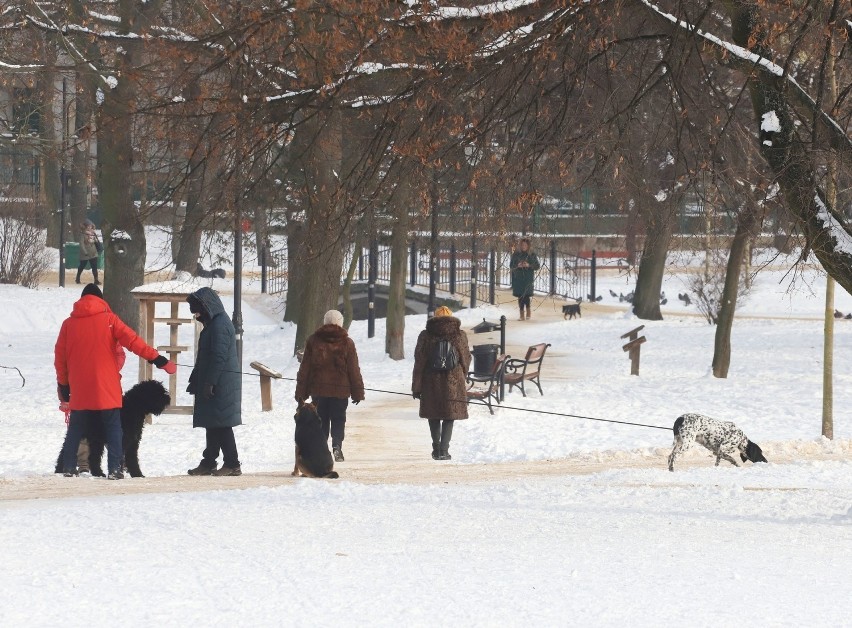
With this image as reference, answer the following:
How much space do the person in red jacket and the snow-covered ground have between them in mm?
491

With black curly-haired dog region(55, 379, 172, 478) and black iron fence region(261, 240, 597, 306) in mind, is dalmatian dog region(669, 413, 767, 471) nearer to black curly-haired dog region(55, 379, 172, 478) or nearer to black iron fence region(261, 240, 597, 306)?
black curly-haired dog region(55, 379, 172, 478)

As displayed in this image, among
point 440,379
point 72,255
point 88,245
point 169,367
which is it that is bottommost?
point 440,379

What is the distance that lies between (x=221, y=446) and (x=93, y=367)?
1.32 m

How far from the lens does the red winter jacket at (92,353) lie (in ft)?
34.9

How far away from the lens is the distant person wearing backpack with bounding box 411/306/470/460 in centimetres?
1328

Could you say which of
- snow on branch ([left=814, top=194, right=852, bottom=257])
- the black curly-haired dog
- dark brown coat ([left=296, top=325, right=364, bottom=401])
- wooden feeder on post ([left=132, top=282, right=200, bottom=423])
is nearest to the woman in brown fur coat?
dark brown coat ([left=296, top=325, right=364, bottom=401])

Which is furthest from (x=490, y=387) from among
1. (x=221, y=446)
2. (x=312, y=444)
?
(x=312, y=444)

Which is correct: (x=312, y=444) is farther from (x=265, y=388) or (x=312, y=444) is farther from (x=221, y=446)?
(x=265, y=388)

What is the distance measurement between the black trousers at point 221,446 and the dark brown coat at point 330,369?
1.28 m

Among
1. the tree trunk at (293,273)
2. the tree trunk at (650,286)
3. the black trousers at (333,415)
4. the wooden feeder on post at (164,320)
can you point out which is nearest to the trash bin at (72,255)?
the tree trunk at (293,273)

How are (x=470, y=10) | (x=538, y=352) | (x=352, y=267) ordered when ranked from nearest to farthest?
1. (x=470, y=10)
2. (x=538, y=352)
3. (x=352, y=267)

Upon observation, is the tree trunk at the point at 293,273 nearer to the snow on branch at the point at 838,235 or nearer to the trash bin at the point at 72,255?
the trash bin at the point at 72,255

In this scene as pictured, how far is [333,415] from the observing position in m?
12.8

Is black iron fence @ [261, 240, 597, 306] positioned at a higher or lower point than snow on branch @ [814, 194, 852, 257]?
lower
